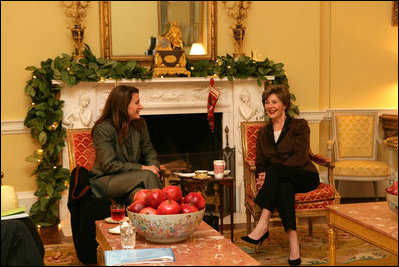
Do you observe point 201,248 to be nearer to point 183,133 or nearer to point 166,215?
point 166,215

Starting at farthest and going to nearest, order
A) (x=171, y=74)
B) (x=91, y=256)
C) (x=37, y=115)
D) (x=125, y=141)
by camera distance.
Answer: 1. (x=171, y=74)
2. (x=37, y=115)
3. (x=125, y=141)
4. (x=91, y=256)

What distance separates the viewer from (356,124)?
5422 mm

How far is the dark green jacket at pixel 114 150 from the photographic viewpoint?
11.9 ft

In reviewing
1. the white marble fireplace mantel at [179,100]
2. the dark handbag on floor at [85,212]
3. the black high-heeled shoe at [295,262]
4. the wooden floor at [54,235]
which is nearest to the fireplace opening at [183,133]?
the white marble fireplace mantel at [179,100]

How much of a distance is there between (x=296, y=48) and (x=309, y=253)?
7.70ft

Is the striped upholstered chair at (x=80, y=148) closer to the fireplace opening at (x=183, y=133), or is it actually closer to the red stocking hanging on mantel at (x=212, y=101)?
the fireplace opening at (x=183, y=133)

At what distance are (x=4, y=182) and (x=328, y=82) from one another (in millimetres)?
3343

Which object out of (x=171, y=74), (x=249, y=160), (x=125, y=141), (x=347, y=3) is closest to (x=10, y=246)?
(x=125, y=141)

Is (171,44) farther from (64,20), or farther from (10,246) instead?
(10,246)

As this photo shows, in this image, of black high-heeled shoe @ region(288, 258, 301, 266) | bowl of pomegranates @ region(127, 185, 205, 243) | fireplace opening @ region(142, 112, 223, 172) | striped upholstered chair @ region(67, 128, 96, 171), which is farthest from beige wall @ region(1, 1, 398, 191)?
bowl of pomegranates @ region(127, 185, 205, 243)

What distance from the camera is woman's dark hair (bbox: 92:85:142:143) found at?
145 inches

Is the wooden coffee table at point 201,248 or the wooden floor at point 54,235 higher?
the wooden coffee table at point 201,248

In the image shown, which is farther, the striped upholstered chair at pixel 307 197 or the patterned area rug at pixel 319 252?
the striped upholstered chair at pixel 307 197

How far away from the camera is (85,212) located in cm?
341
